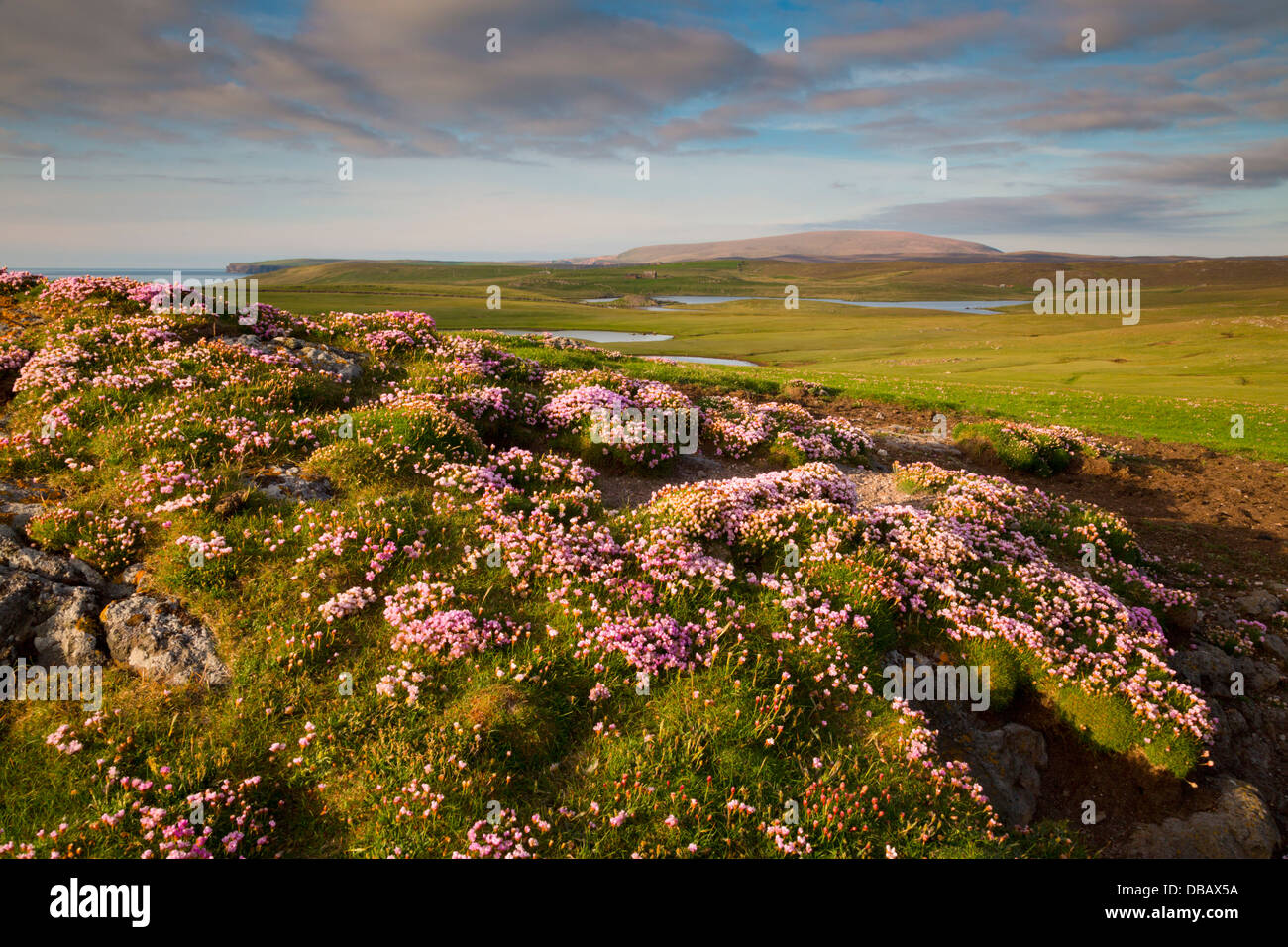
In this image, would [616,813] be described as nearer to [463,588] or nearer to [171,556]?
[463,588]

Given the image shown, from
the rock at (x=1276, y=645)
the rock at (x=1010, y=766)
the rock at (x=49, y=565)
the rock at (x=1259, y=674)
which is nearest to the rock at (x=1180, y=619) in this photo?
the rock at (x=1259, y=674)

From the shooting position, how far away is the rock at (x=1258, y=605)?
544 inches

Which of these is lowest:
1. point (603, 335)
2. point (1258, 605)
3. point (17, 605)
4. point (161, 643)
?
point (1258, 605)

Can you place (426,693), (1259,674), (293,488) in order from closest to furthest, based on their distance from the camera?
(426,693), (293,488), (1259,674)

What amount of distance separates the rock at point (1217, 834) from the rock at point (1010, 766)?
3.63 ft

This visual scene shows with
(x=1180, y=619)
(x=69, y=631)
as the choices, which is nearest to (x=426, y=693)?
(x=69, y=631)

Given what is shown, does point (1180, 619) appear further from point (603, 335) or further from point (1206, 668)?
point (603, 335)

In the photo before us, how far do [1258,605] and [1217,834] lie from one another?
8783 mm

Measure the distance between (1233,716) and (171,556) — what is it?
15.9 meters

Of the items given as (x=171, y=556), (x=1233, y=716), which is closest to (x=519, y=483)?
(x=171, y=556)

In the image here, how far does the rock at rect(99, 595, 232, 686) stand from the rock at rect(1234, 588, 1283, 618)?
60.6 ft

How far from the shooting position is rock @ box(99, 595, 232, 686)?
288 inches

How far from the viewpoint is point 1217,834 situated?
787cm

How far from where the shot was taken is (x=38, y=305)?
52.4 feet
